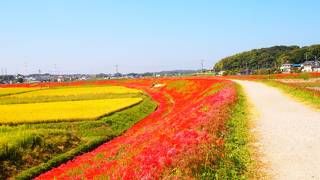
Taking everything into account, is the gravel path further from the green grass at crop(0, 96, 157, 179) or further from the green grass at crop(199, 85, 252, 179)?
the green grass at crop(0, 96, 157, 179)

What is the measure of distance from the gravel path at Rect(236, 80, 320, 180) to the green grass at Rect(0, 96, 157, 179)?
1137 cm

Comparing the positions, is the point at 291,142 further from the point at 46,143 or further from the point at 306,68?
the point at 306,68

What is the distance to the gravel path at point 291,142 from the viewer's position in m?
10.5

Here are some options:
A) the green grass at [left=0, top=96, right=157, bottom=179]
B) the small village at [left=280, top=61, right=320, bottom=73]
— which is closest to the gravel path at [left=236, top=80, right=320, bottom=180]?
the green grass at [left=0, top=96, right=157, bottom=179]

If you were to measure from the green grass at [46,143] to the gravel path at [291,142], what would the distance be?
11.4 meters

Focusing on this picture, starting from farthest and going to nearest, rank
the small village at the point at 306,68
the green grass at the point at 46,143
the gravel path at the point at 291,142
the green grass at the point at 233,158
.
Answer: the small village at the point at 306,68 < the green grass at the point at 46,143 < the gravel path at the point at 291,142 < the green grass at the point at 233,158

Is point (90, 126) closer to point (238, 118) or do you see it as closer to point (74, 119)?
point (74, 119)

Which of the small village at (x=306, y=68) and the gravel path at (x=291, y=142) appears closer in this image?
the gravel path at (x=291, y=142)

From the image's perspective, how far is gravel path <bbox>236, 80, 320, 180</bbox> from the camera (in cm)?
1054

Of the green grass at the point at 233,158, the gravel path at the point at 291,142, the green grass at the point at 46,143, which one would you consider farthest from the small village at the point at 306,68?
the green grass at the point at 233,158

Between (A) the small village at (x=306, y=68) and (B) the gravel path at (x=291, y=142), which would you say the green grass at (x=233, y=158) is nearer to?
(B) the gravel path at (x=291, y=142)

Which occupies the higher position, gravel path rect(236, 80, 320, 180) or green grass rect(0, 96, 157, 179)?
gravel path rect(236, 80, 320, 180)

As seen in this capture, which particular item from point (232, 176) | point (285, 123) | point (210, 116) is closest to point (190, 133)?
point (232, 176)

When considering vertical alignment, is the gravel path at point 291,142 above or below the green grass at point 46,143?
above
